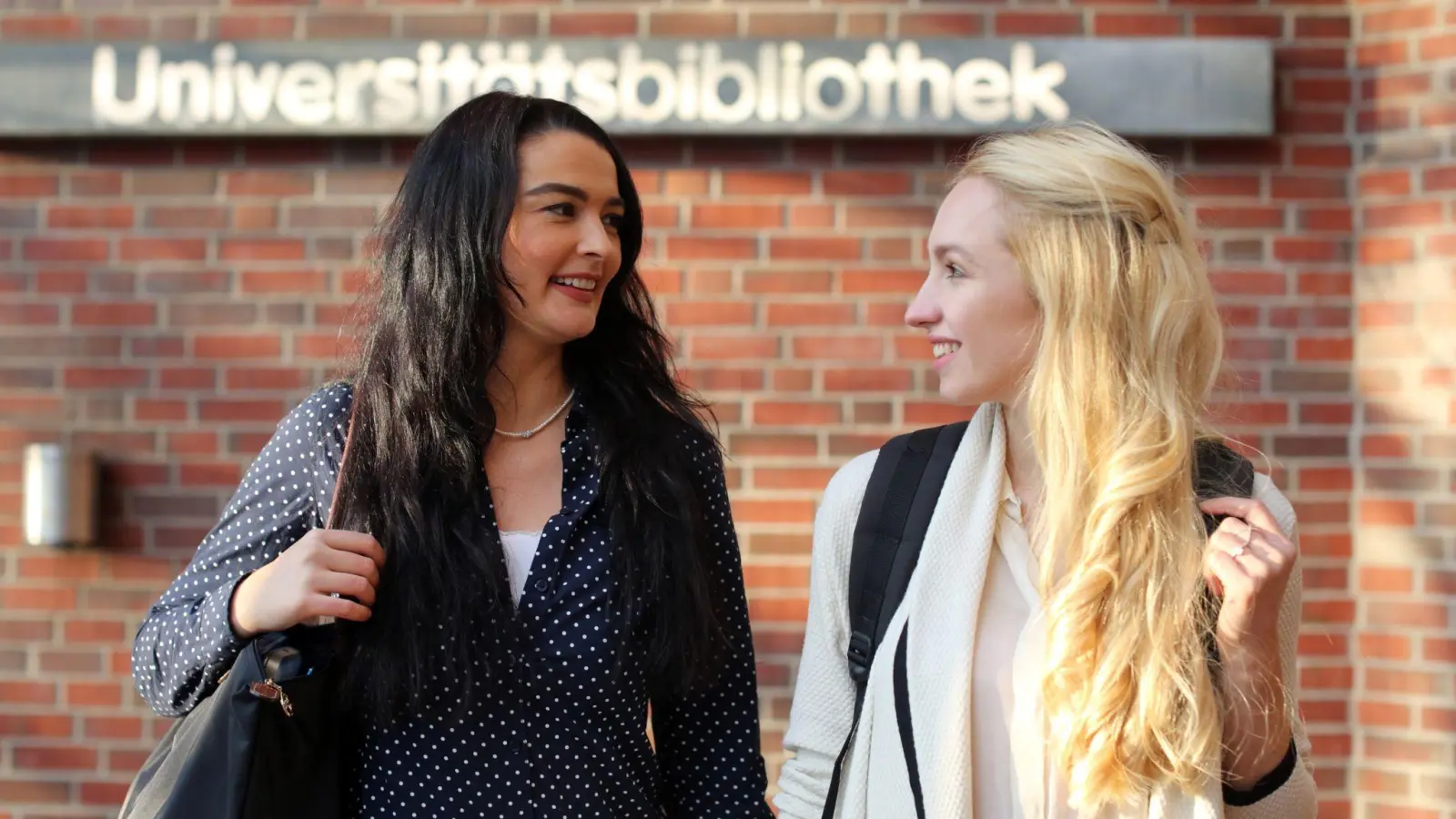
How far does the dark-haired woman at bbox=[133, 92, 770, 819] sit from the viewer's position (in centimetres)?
213

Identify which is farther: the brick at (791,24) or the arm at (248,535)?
the brick at (791,24)

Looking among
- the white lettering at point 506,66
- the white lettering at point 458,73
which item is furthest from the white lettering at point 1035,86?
the white lettering at point 458,73

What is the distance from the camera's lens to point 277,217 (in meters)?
4.26

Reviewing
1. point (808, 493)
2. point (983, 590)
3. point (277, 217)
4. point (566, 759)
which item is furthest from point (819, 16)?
point (566, 759)

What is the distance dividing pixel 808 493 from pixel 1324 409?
4.88 ft

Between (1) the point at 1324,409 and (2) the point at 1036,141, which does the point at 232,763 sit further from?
(1) the point at 1324,409

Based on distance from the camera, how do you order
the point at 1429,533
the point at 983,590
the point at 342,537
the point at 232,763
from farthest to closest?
the point at 1429,533 < the point at 983,590 < the point at 342,537 < the point at 232,763

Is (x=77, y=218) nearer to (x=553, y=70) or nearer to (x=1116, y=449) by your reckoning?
(x=553, y=70)

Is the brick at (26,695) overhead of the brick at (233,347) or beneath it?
beneath

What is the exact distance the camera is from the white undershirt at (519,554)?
7.38 ft

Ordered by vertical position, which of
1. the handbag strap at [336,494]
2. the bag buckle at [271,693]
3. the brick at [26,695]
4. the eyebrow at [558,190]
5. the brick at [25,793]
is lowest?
the brick at [25,793]

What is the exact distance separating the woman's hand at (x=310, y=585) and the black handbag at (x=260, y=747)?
44 millimetres

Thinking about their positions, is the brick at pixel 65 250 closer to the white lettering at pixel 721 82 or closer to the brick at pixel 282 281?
the brick at pixel 282 281

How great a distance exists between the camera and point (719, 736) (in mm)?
2412
